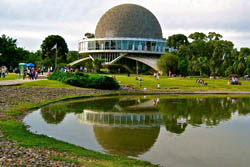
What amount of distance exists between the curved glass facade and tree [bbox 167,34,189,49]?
7.88 feet

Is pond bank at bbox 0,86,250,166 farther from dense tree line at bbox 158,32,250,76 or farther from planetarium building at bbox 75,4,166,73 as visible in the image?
planetarium building at bbox 75,4,166,73

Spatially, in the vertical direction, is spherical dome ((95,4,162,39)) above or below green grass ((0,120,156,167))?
above

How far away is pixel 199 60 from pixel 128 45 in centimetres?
1626

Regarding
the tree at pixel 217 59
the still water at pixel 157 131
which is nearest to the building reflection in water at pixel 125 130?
the still water at pixel 157 131

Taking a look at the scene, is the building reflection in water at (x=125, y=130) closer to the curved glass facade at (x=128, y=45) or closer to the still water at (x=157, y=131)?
the still water at (x=157, y=131)

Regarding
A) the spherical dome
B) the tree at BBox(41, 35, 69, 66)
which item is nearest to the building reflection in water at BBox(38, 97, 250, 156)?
the spherical dome

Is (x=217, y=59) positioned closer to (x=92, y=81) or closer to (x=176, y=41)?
(x=176, y=41)

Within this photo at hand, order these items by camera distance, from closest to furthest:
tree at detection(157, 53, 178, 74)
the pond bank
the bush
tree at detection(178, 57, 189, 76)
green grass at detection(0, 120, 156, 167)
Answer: the pond bank, green grass at detection(0, 120, 156, 167), the bush, tree at detection(157, 53, 178, 74), tree at detection(178, 57, 189, 76)

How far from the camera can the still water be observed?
26.5 feet

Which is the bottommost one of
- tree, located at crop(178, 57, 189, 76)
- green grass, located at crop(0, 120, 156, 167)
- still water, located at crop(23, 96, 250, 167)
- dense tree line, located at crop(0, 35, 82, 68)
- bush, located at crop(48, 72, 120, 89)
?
still water, located at crop(23, 96, 250, 167)

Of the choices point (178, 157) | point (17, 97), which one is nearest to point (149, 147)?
point (178, 157)

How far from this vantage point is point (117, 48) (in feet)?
192

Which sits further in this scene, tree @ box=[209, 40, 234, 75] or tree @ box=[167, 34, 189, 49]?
tree @ box=[167, 34, 189, 49]

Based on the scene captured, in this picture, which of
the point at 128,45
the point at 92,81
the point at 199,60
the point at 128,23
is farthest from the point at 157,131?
the point at 128,23
